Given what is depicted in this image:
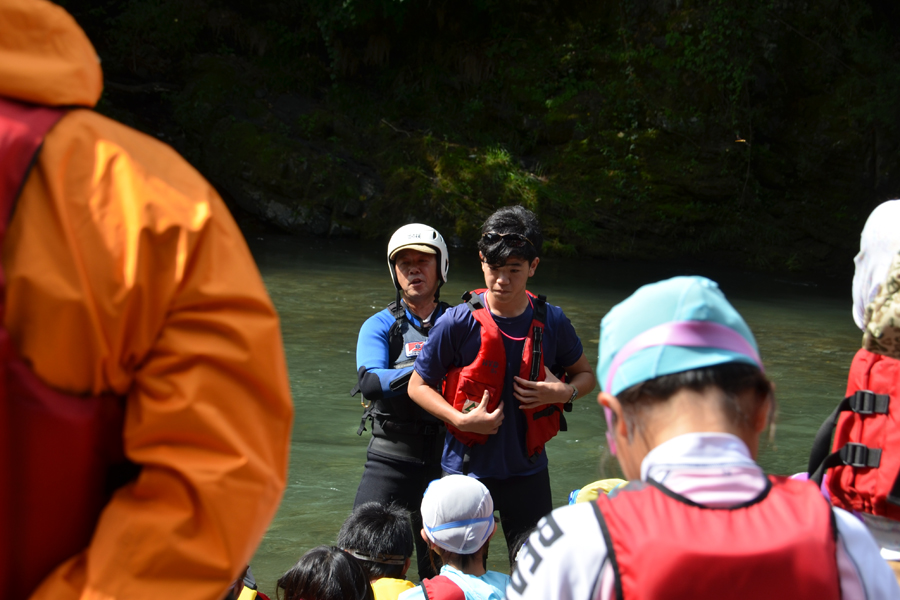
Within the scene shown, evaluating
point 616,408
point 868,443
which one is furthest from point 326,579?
point 868,443

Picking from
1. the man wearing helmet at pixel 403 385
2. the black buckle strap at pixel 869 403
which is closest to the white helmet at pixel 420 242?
the man wearing helmet at pixel 403 385

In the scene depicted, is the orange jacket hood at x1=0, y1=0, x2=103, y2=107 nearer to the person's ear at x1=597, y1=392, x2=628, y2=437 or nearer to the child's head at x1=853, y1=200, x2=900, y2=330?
the person's ear at x1=597, y1=392, x2=628, y2=437

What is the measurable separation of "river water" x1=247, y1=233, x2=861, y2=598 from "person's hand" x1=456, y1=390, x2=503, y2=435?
693 mm

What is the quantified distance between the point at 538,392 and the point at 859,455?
152 cm

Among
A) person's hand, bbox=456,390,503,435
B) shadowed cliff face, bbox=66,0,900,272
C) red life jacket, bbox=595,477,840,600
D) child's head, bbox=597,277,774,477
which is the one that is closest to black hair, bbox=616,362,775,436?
child's head, bbox=597,277,774,477

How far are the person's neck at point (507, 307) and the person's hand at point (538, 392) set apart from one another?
0.31 m

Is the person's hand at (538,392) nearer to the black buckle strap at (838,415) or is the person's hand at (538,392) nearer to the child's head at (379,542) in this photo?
the child's head at (379,542)

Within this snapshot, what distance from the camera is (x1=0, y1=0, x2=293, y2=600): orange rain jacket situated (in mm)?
1246

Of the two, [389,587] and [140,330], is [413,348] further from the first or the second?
[140,330]

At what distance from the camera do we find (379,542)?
3.44 meters

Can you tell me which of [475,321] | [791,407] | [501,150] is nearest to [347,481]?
[475,321]

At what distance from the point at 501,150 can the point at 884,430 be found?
746 inches

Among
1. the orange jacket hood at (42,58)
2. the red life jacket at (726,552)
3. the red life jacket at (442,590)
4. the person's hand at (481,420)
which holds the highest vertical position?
the orange jacket hood at (42,58)

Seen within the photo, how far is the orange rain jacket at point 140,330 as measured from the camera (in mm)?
1246
